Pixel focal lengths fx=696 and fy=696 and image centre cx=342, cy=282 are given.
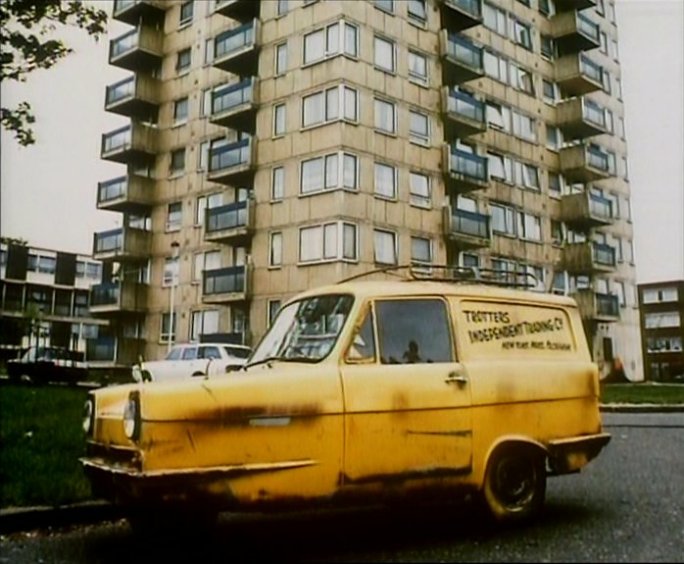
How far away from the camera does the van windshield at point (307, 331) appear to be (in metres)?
3.45

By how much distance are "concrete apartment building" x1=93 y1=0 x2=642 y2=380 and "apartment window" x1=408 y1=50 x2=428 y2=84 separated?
0.07 ft

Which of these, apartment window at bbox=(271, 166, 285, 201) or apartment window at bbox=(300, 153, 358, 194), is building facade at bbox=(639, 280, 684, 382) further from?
apartment window at bbox=(271, 166, 285, 201)

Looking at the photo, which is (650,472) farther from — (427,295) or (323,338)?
(323,338)

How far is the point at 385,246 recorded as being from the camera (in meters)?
4.45

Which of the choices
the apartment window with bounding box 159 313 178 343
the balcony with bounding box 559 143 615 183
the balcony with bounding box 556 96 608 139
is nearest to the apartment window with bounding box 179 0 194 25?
the apartment window with bounding box 159 313 178 343

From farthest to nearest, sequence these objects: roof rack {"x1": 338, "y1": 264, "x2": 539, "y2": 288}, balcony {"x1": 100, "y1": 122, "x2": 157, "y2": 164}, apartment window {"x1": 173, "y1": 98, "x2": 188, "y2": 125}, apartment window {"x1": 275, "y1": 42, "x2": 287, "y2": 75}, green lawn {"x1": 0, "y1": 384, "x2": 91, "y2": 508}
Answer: apartment window {"x1": 275, "y1": 42, "x2": 287, "y2": 75} → apartment window {"x1": 173, "y1": 98, "x2": 188, "y2": 125} → balcony {"x1": 100, "y1": 122, "x2": 157, "y2": 164} → green lawn {"x1": 0, "y1": 384, "x2": 91, "y2": 508} → roof rack {"x1": 338, "y1": 264, "x2": 539, "y2": 288}

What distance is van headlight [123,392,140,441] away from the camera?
2896 mm

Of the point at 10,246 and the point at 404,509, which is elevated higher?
the point at 10,246

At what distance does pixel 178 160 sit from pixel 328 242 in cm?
196

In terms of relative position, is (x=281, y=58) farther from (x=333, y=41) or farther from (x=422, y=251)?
(x=422, y=251)

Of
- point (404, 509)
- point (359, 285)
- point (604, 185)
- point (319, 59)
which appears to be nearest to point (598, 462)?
point (604, 185)

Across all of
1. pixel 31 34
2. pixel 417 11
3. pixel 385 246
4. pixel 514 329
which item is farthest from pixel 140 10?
pixel 514 329

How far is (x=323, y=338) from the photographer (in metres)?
3.49

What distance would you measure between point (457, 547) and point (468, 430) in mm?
627
